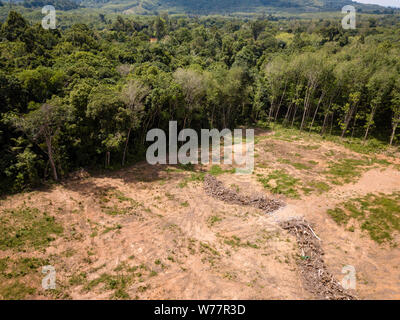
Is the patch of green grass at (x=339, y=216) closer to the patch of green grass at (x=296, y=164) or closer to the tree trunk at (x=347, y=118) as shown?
the patch of green grass at (x=296, y=164)

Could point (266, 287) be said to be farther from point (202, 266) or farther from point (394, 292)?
point (394, 292)

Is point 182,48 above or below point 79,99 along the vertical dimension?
above

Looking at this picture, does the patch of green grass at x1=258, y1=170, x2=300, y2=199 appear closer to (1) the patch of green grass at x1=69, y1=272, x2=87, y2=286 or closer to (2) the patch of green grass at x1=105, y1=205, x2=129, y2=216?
(2) the patch of green grass at x1=105, y1=205, x2=129, y2=216

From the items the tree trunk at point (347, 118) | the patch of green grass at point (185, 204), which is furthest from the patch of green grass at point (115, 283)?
the tree trunk at point (347, 118)

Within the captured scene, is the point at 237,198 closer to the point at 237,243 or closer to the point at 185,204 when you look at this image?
the point at 185,204

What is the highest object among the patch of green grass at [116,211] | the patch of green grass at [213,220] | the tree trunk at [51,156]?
the tree trunk at [51,156]
